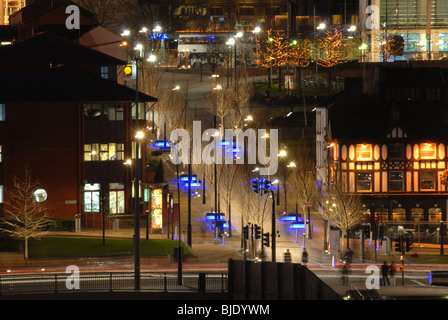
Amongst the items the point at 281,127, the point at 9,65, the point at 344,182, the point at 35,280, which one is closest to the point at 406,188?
the point at 344,182

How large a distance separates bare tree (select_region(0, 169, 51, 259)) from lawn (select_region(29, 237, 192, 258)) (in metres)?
0.95

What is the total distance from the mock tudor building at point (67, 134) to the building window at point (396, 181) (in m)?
21.9

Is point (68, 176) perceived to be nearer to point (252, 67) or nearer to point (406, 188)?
point (406, 188)

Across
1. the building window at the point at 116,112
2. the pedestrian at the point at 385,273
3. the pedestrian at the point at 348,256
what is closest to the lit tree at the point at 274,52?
the building window at the point at 116,112

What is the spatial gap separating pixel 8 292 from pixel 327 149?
4685cm

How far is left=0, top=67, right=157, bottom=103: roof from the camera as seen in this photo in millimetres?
82438

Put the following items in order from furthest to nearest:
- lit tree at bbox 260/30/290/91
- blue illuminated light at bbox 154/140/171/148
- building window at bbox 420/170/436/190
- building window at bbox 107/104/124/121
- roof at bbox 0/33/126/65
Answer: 1. lit tree at bbox 260/30/290/91
2. blue illuminated light at bbox 154/140/171/148
3. building window at bbox 420/170/436/190
4. roof at bbox 0/33/126/65
5. building window at bbox 107/104/124/121

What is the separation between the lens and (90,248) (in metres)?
70.9

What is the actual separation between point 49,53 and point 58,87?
4.95 metres

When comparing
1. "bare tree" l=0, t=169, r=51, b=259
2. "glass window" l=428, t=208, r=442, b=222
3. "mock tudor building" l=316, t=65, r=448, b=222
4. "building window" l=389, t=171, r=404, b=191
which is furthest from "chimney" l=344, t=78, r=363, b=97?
"bare tree" l=0, t=169, r=51, b=259

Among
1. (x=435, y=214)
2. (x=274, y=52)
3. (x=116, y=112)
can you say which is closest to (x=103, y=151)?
(x=116, y=112)

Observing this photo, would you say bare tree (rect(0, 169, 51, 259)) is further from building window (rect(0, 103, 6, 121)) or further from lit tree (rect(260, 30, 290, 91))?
lit tree (rect(260, 30, 290, 91))

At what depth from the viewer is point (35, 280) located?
56.4 m

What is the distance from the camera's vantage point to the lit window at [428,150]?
91375 mm
